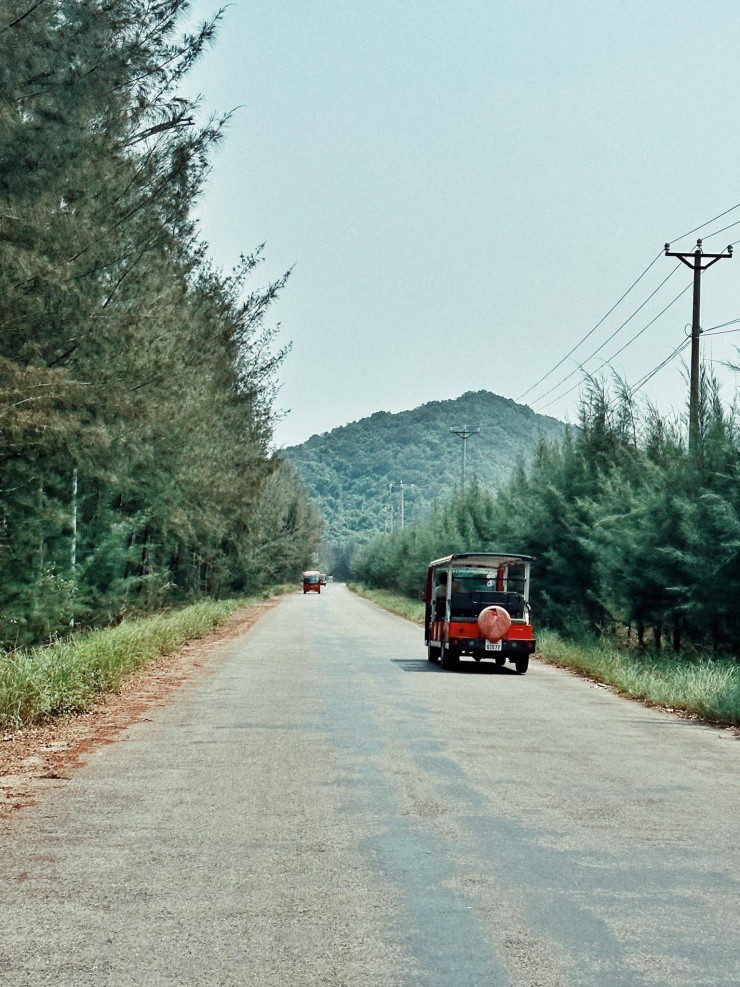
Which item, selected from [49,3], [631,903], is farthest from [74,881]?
[49,3]

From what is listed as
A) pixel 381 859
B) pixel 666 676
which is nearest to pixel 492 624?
pixel 666 676

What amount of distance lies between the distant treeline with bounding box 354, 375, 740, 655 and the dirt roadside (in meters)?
8.34

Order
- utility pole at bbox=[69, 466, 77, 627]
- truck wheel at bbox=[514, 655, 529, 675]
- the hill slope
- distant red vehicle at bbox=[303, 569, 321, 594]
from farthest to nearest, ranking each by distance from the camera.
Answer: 1. the hill slope
2. distant red vehicle at bbox=[303, 569, 321, 594]
3. truck wheel at bbox=[514, 655, 529, 675]
4. utility pole at bbox=[69, 466, 77, 627]

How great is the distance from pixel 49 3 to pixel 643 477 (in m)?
14.2

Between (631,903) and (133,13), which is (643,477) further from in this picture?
(631,903)

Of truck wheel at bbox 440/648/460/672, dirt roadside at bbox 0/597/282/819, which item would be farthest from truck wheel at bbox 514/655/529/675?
dirt roadside at bbox 0/597/282/819

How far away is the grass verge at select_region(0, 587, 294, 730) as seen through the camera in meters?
12.1

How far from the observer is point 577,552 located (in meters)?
26.3

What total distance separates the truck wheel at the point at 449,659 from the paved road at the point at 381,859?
25.8 ft

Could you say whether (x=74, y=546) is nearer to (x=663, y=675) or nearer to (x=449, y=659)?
(x=449, y=659)

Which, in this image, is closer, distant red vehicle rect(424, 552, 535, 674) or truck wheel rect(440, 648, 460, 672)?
distant red vehicle rect(424, 552, 535, 674)

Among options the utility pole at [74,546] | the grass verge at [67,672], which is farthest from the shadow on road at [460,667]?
the utility pole at [74,546]

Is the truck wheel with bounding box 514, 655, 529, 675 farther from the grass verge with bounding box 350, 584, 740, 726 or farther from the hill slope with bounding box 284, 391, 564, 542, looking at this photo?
the hill slope with bounding box 284, 391, 564, 542

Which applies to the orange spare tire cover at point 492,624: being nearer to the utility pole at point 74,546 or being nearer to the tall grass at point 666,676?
the tall grass at point 666,676
